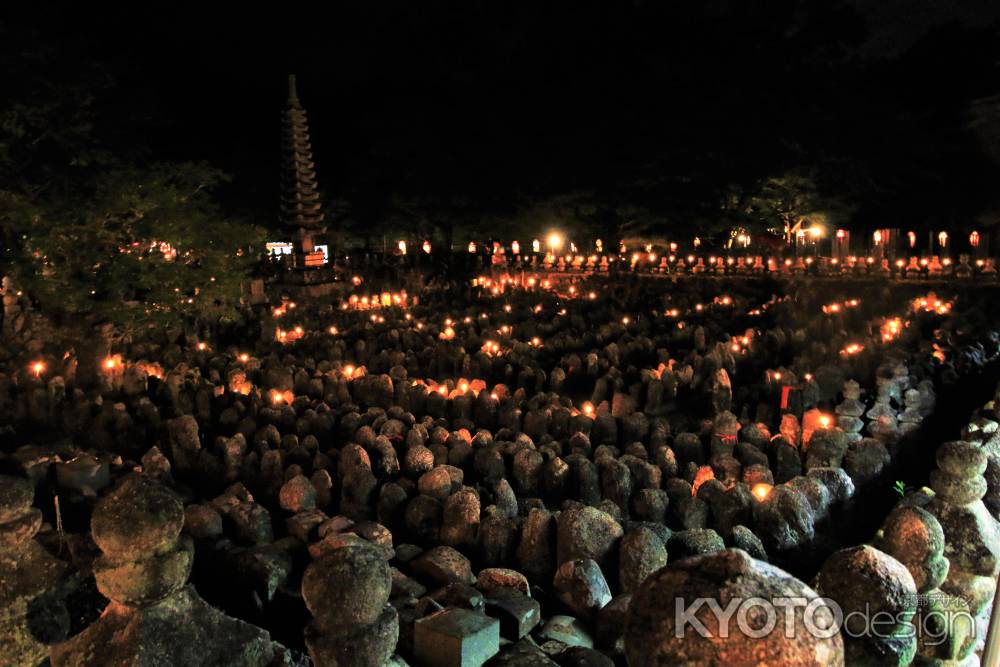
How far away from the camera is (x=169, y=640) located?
2373mm

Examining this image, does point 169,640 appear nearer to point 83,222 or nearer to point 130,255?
point 130,255

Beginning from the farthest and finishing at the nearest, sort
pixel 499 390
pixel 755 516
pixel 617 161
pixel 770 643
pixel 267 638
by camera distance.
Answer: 1. pixel 617 161
2. pixel 499 390
3. pixel 755 516
4. pixel 267 638
5. pixel 770 643

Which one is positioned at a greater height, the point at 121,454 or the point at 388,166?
the point at 388,166

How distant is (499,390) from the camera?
798 centimetres

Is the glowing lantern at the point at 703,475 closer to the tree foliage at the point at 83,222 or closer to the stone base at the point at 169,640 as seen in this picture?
the stone base at the point at 169,640

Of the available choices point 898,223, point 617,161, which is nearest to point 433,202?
point 617,161

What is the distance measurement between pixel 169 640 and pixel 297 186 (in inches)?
815

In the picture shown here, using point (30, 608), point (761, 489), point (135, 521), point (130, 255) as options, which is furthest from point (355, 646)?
point (130, 255)

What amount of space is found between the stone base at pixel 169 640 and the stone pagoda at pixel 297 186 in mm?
19721

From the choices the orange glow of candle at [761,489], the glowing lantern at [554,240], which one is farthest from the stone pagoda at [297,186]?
the orange glow of candle at [761,489]

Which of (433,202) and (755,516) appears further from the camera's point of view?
(433,202)

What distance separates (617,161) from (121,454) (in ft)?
60.5

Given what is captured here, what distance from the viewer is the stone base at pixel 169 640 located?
91.4 inches

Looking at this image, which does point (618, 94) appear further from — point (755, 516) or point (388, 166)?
point (755, 516)
